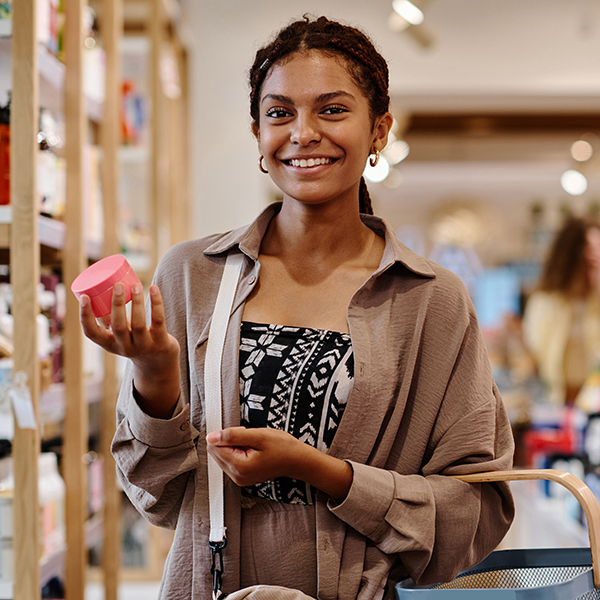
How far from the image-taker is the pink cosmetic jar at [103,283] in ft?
3.14

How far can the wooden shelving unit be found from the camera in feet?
5.02

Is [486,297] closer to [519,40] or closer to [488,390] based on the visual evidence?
[519,40]

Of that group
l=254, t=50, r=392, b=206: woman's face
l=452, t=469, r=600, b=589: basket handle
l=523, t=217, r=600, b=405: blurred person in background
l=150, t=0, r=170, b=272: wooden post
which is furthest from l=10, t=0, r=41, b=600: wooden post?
l=523, t=217, r=600, b=405: blurred person in background

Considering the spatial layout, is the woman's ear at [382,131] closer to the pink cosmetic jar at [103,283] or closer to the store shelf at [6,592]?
the pink cosmetic jar at [103,283]

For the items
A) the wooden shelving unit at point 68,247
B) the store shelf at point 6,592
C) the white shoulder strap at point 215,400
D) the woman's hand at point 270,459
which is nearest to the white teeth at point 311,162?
the white shoulder strap at point 215,400

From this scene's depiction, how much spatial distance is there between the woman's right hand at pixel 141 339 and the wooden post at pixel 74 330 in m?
1.07

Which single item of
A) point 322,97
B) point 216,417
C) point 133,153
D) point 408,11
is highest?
point 408,11

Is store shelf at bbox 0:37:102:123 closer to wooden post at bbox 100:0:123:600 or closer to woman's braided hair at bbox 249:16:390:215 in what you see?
wooden post at bbox 100:0:123:600

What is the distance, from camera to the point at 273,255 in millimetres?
1240

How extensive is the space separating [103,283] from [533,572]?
81cm

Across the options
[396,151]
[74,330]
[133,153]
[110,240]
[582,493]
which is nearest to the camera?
[582,493]

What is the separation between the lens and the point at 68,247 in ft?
6.61

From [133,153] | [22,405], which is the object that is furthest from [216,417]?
[133,153]

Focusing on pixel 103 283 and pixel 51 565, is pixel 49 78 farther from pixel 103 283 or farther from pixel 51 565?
pixel 51 565
